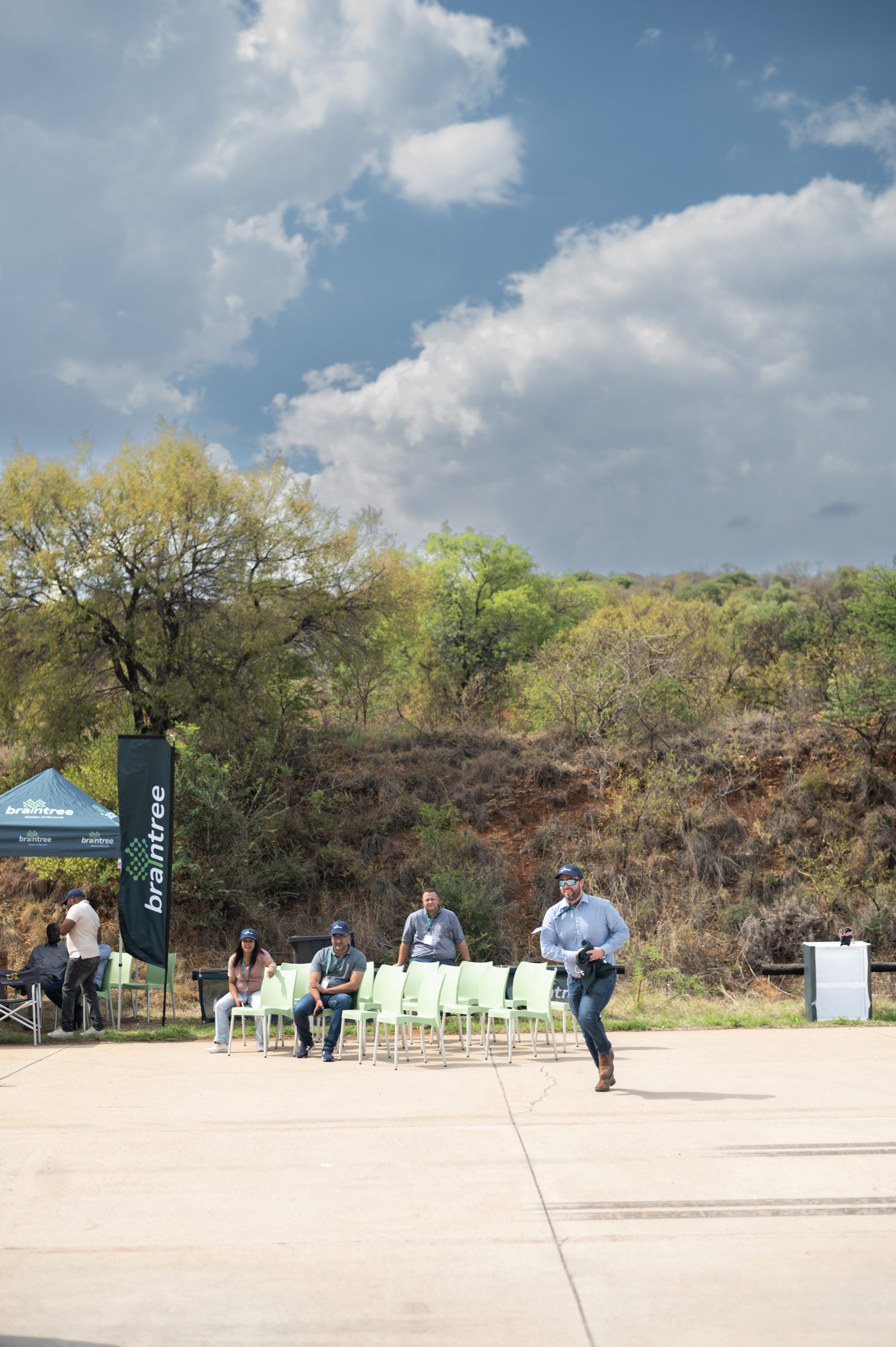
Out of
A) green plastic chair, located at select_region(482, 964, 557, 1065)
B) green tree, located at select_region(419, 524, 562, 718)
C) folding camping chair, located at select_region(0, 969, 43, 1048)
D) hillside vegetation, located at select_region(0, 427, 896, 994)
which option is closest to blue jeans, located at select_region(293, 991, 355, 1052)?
green plastic chair, located at select_region(482, 964, 557, 1065)

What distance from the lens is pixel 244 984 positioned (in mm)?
12305

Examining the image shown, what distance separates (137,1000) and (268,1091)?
8.06m

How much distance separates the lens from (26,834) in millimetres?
13414

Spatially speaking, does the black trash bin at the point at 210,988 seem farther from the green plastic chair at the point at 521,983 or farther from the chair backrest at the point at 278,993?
the green plastic chair at the point at 521,983

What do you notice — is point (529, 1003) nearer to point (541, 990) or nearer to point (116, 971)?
point (541, 990)

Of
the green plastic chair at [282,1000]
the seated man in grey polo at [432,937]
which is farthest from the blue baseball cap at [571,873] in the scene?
the green plastic chair at [282,1000]

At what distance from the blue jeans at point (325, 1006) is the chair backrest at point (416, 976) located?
0.65 m

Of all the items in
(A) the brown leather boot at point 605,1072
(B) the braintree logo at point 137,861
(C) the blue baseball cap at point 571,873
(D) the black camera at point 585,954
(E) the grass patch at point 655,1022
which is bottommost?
(E) the grass patch at point 655,1022

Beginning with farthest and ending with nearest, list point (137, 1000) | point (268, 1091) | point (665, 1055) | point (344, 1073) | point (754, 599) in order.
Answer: point (754, 599), point (137, 1000), point (665, 1055), point (344, 1073), point (268, 1091)

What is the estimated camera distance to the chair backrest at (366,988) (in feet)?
38.6

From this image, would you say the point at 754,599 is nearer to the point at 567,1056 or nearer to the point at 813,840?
the point at 813,840

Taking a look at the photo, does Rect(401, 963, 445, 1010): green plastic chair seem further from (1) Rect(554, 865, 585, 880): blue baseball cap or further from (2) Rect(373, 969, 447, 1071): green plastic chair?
(1) Rect(554, 865, 585, 880): blue baseball cap

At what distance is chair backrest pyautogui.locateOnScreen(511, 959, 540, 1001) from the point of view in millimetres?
11891

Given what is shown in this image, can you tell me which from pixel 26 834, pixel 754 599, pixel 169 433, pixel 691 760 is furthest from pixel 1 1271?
pixel 754 599
